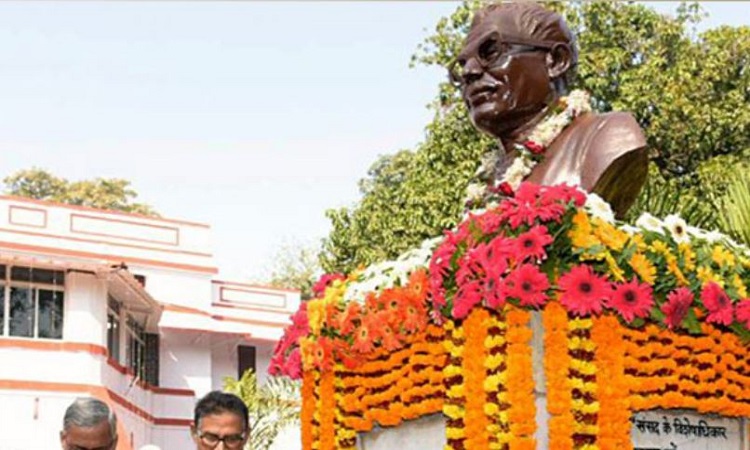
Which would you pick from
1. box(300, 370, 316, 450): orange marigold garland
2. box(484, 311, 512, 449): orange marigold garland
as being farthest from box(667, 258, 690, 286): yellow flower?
box(300, 370, 316, 450): orange marigold garland

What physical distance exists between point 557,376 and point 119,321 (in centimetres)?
2082

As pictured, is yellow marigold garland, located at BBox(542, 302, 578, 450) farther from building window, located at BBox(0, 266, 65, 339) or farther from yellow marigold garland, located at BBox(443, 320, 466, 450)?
building window, located at BBox(0, 266, 65, 339)

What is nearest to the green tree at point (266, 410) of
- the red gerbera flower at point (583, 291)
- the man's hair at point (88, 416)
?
the red gerbera flower at point (583, 291)

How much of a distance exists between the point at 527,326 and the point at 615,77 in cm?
1540

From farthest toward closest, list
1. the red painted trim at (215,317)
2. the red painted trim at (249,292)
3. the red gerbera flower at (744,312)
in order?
the red painted trim at (249,292)
the red painted trim at (215,317)
the red gerbera flower at (744,312)

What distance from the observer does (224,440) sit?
4.51m

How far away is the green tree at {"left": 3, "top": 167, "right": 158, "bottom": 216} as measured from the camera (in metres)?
42.1

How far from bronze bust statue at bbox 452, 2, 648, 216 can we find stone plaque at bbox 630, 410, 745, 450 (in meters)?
1.11

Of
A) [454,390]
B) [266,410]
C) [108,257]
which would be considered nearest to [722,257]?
[454,390]

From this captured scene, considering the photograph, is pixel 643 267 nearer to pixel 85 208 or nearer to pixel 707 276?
pixel 707 276

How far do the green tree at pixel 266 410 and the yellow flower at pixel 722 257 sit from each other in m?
17.2

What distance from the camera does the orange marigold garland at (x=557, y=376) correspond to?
19.0ft

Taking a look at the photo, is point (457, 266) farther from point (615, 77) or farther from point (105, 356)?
point (105, 356)

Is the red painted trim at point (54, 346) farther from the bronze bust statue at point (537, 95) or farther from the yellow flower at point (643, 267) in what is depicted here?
the yellow flower at point (643, 267)
